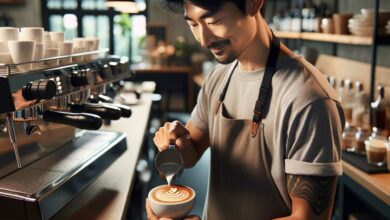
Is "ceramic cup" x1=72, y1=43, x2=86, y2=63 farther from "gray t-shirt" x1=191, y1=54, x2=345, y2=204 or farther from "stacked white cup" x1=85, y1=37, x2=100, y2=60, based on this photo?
"gray t-shirt" x1=191, y1=54, x2=345, y2=204

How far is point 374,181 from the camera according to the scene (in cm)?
186

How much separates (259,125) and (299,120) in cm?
15

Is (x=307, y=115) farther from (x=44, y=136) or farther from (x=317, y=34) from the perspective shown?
(x=317, y=34)

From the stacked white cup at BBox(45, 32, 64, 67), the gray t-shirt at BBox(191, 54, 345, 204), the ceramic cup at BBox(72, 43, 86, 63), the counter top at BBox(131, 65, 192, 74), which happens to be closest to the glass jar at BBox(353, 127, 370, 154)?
the gray t-shirt at BBox(191, 54, 345, 204)

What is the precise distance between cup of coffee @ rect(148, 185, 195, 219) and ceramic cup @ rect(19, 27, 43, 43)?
0.62 metres

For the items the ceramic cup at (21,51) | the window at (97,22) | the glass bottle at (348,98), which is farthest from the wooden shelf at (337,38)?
the window at (97,22)

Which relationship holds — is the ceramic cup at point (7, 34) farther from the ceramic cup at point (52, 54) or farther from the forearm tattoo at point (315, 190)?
the forearm tattoo at point (315, 190)

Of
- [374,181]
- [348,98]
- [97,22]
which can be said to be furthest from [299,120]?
[97,22]

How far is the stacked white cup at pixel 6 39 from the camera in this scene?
3.75 feet

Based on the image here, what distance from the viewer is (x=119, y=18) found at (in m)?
7.33

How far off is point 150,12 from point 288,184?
22.0ft

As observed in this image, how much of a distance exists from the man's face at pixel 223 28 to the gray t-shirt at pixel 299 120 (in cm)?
12

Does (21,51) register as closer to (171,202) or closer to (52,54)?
(52,54)

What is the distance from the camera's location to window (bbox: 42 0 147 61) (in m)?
7.25
